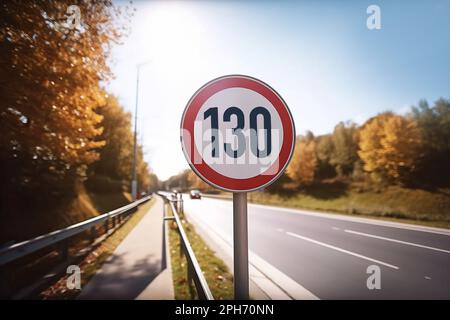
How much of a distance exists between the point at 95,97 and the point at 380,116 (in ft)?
125

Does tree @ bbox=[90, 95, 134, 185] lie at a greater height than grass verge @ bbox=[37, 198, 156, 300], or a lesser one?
A: greater

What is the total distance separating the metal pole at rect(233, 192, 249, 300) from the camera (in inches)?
41.4

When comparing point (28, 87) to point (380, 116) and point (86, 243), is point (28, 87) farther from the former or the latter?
point (380, 116)

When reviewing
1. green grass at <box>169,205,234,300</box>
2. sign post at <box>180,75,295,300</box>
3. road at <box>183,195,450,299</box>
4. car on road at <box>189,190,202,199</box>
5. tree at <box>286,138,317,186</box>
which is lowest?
road at <box>183,195,450,299</box>

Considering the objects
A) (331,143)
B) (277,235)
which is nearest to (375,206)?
(277,235)

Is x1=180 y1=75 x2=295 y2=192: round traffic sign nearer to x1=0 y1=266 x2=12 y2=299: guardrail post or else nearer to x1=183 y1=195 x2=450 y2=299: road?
x1=0 y1=266 x2=12 y2=299: guardrail post

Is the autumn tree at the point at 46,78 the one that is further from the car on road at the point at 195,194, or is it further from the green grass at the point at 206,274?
the car on road at the point at 195,194

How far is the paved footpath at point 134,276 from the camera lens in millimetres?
3256

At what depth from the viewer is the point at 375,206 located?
1688 cm

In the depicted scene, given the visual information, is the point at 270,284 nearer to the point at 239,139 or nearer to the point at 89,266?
the point at 89,266

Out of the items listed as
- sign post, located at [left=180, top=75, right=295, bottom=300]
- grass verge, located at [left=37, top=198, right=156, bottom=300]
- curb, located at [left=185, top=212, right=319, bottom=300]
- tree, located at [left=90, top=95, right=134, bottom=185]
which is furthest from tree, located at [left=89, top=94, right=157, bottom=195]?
sign post, located at [left=180, top=75, right=295, bottom=300]

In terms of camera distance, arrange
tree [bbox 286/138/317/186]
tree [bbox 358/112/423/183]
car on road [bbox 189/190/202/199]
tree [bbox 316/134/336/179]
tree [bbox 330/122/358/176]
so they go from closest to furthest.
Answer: tree [bbox 358/112/423/183] < car on road [bbox 189/190/202/199] < tree [bbox 286/138/317/186] < tree [bbox 316/134/336/179] < tree [bbox 330/122/358/176]

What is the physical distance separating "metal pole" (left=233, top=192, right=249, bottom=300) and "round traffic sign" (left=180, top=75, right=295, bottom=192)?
0.09 meters
